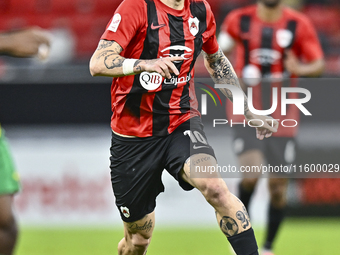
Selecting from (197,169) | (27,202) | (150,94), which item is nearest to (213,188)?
(197,169)

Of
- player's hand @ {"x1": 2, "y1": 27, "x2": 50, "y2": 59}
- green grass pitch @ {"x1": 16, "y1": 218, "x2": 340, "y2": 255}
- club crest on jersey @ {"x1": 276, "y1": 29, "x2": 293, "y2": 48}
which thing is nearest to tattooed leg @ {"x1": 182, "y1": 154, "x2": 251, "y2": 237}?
player's hand @ {"x1": 2, "y1": 27, "x2": 50, "y2": 59}

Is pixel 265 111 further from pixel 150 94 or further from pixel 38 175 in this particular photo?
pixel 38 175

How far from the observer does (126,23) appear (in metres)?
3.29

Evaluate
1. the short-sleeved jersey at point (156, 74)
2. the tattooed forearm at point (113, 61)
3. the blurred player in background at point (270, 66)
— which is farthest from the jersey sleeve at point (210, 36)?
the blurred player in background at point (270, 66)

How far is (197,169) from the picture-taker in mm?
3320

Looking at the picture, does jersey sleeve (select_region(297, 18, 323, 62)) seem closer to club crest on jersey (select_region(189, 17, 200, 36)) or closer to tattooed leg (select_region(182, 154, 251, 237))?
club crest on jersey (select_region(189, 17, 200, 36))

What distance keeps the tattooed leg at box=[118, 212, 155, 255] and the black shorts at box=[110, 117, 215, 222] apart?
74 mm

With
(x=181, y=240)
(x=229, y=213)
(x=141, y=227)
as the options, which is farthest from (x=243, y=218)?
(x=181, y=240)

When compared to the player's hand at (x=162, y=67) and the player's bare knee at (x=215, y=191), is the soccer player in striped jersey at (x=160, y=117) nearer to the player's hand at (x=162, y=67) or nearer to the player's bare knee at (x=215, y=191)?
the player's bare knee at (x=215, y=191)

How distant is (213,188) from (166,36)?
1.05m

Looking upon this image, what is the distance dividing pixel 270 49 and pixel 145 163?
2600 mm

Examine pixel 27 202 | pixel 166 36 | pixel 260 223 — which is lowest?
pixel 260 223

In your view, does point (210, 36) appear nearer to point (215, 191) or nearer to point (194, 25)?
point (194, 25)

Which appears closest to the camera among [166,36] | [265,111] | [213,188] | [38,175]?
[213,188]
